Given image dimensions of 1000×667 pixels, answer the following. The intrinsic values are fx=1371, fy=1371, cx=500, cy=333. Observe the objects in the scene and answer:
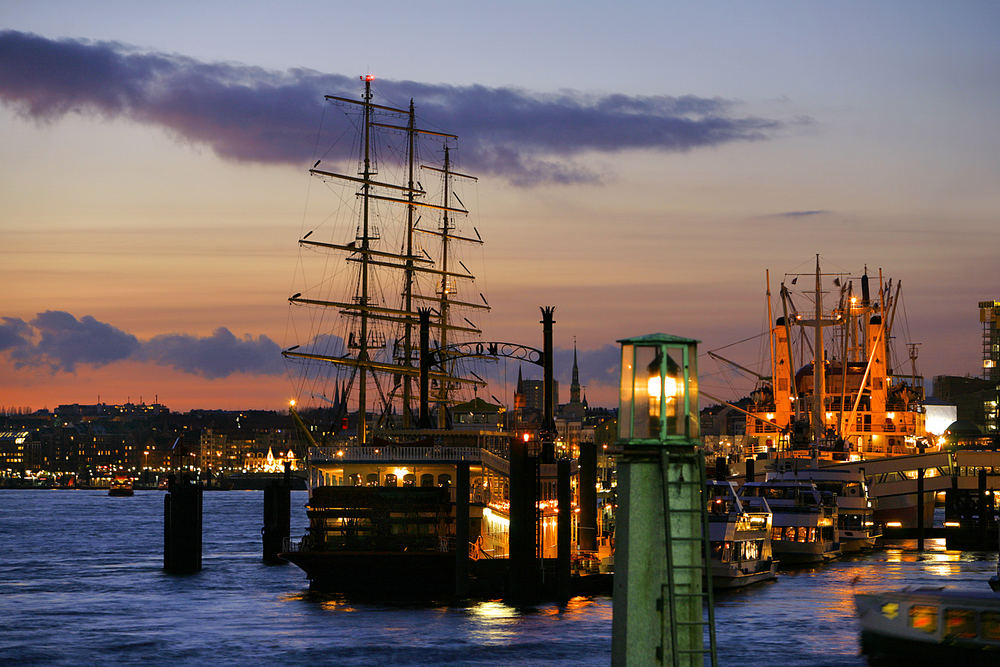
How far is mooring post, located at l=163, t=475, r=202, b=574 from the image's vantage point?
2655 inches

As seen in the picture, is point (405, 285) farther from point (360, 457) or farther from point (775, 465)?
point (360, 457)

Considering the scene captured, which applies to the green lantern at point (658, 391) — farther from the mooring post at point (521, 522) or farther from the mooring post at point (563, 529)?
the mooring post at point (521, 522)

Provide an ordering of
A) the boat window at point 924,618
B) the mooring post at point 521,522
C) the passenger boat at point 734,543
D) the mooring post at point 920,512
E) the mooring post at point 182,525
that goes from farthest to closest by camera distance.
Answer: the mooring post at point 920,512 < the mooring post at point 182,525 < the passenger boat at point 734,543 < the mooring post at point 521,522 < the boat window at point 924,618

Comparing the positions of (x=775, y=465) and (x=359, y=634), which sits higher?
(x=775, y=465)

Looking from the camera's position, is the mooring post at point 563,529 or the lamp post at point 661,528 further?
the mooring post at point 563,529

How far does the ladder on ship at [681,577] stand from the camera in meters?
16.4

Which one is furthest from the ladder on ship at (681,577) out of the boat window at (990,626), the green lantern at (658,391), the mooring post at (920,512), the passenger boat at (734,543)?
the mooring post at (920,512)

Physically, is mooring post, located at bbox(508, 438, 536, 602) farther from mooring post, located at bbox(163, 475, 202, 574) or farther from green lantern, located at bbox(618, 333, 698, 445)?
green lantern, located at bbox(618, 333, 698, 445)

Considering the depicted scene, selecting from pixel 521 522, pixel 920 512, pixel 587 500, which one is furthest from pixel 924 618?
pixel 920 512

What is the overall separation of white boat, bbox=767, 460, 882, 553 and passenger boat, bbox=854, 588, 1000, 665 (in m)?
49.7

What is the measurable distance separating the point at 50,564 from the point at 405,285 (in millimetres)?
31655

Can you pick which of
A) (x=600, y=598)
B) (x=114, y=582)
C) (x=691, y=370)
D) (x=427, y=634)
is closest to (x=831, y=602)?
(x=600, y=598)

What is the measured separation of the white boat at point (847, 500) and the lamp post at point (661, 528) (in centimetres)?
7057

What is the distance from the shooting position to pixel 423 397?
61.7m
